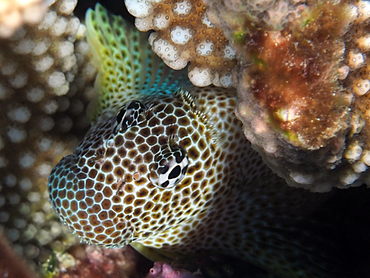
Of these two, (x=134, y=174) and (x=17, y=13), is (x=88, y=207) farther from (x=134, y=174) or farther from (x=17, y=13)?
(x=17, y=13)

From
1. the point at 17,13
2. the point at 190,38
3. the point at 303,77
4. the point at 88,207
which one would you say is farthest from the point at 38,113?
the point at 303,77

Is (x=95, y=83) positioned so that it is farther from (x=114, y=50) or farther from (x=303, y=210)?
(x=303, y=210)

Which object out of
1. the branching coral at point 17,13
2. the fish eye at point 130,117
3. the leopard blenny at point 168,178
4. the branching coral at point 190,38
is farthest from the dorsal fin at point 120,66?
the branching coral at point 17,13

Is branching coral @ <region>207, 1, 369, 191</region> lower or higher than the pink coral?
higher

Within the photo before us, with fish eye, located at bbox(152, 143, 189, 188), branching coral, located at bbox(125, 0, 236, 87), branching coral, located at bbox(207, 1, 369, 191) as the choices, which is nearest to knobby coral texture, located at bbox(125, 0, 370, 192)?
branching coral, located at bbox(207, 1, 369, 191)

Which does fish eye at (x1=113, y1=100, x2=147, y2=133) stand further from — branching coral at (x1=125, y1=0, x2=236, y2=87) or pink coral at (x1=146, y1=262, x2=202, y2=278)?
pink coral at (x1=146, y1=262, x2=202, y2=278)

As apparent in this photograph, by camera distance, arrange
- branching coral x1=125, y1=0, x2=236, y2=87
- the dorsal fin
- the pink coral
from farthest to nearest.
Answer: the dorsal fin → the pink coral → branching coral x1=125, y1=0, x2=236, y2=87

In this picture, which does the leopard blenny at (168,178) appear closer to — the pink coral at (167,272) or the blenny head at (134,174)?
the blenny head at (134,174)
